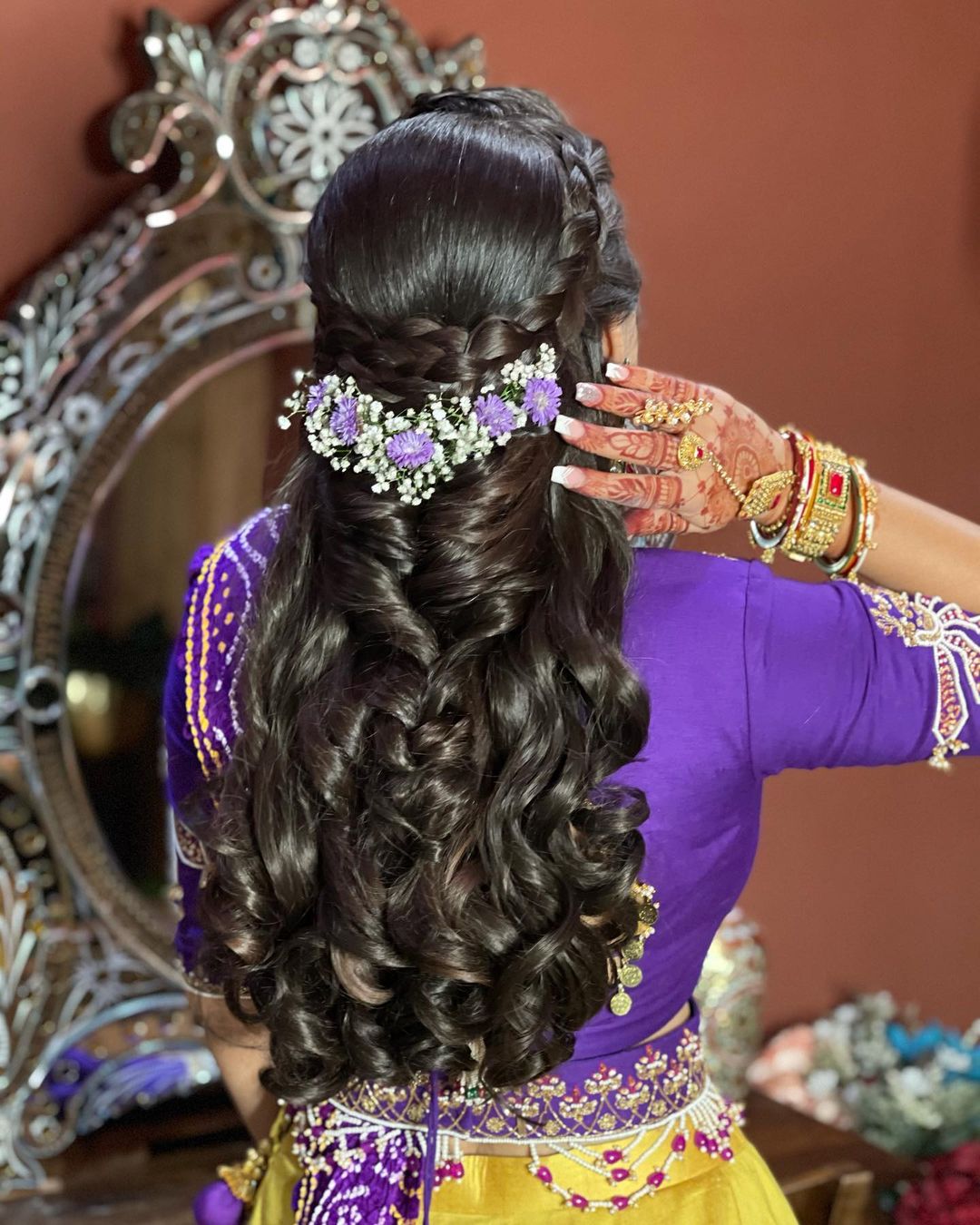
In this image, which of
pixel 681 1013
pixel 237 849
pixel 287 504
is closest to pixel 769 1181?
pixel 681 1013

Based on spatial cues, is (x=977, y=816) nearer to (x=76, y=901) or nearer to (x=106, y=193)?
(x=76, y=901)

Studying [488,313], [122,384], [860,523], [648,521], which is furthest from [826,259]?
[488,313]

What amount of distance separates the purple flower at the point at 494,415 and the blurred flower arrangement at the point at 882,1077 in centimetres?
153

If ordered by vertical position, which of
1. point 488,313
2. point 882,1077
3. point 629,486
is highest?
point 488,313

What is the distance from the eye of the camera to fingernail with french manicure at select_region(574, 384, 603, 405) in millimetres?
767

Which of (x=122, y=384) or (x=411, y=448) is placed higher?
(x=411, y=448)

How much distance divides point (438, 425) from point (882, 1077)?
170 cm

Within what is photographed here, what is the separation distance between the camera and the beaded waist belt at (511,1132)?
0.90 m

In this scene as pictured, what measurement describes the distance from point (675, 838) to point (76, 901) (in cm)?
88

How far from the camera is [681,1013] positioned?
0.96 m

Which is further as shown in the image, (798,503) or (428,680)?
(798,503)

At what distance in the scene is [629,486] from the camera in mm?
802

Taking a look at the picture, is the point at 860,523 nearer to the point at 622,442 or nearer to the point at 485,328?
the point at 622,442

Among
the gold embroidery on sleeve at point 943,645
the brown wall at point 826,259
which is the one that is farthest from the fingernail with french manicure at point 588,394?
the brown wall at point 826,259
